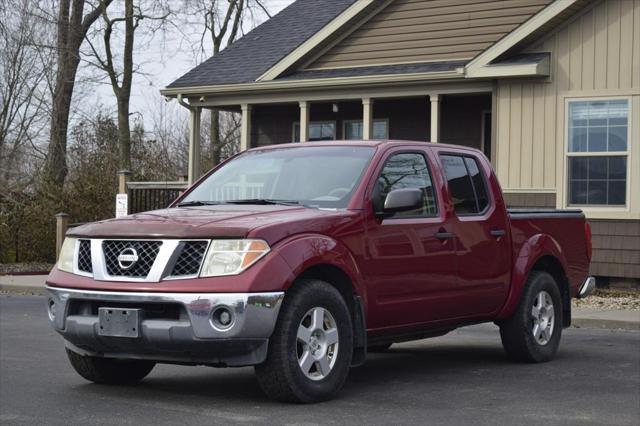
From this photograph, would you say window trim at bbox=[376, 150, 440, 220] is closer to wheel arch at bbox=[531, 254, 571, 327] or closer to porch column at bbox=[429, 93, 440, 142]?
wheel arch at bbox=[531, 254, 571, 327]

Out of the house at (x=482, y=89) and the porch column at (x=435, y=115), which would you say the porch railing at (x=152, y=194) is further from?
the porch column at (x=435, y=115)

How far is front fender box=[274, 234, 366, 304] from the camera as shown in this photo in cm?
744

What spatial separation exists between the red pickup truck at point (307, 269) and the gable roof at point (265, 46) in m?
13.6

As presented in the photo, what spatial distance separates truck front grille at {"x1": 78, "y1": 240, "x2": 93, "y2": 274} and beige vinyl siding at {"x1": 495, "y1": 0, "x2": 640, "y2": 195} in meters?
11.9

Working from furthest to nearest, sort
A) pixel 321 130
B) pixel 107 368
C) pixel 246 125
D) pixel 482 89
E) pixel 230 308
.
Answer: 1. pixel 321 130
2. pixel 246 125
3. pixel 482 89
4. pixel 107 368
5. pixel 230 308

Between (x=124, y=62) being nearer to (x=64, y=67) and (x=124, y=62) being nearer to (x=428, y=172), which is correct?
(x=64, y=67)

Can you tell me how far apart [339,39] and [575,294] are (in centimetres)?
1278

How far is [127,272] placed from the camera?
7555mm

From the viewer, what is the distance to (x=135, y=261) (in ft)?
24.6

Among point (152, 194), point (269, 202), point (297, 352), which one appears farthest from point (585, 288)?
point (152, 194)

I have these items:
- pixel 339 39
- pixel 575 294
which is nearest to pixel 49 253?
pixel 339 39

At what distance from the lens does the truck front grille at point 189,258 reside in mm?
7359

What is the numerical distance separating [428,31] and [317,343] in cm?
1473

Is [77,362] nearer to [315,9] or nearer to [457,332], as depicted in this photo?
[457,332]
